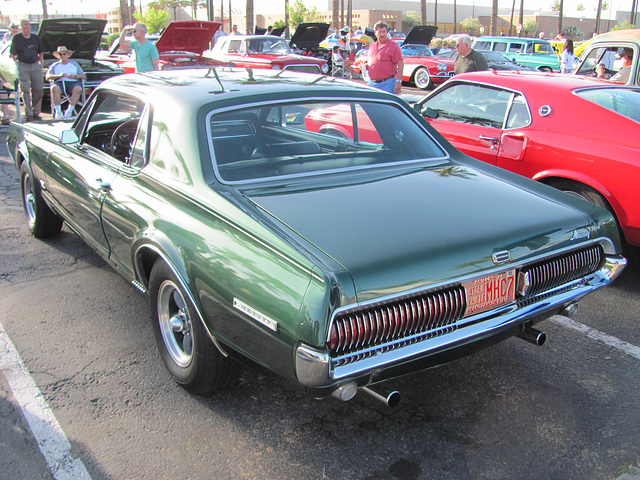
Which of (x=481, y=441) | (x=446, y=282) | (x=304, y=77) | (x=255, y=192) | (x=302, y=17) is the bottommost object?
(x=481, y=441)

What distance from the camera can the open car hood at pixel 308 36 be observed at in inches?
773

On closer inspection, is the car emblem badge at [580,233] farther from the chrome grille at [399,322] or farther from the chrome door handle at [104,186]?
the chrome door handle at [104,186]

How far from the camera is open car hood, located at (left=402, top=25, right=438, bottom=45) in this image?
20797mm

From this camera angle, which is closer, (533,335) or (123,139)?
(533,335)

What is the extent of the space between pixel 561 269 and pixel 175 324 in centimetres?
193

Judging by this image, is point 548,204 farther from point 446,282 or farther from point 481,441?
point 481,441

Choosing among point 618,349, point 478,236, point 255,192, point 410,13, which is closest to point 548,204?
point 478,236

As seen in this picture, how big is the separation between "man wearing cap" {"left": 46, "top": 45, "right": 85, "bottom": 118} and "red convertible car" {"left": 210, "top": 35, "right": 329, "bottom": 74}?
5.33 m

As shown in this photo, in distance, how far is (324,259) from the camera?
87.4 inches

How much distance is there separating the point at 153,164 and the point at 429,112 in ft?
9.19

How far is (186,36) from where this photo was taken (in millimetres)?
13711

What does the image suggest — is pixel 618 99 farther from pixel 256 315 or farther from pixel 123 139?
pixel 256 315

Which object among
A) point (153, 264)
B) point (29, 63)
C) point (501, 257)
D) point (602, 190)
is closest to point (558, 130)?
point (602, 190)

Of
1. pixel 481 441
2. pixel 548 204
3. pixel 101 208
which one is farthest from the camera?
pixel 101 208
